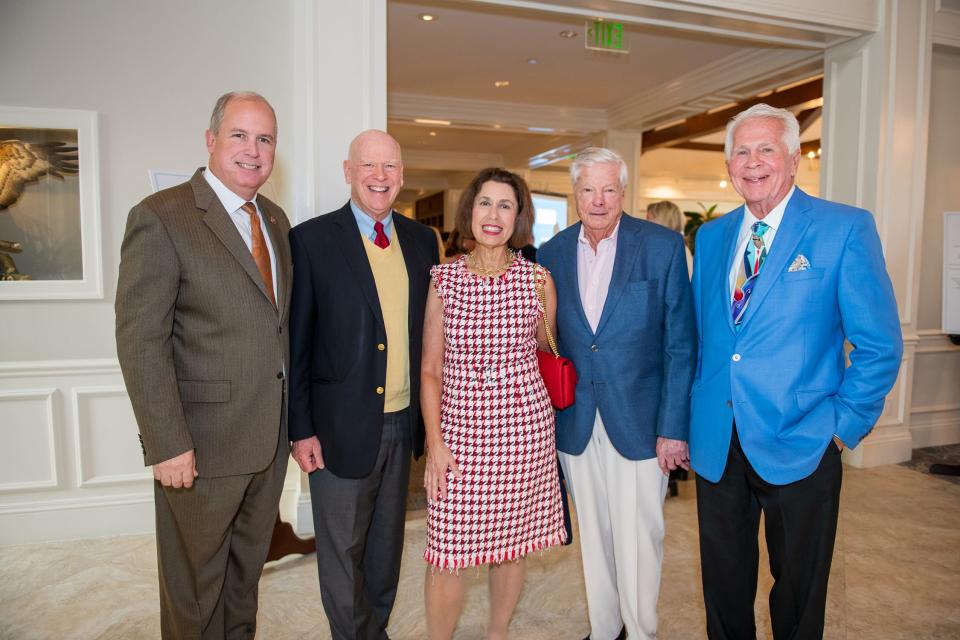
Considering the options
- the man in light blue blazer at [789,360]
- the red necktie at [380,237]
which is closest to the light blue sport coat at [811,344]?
the man in light blue blazer at [789,360]

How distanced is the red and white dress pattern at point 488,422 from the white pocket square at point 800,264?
789mm

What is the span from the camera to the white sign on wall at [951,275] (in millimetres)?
4777

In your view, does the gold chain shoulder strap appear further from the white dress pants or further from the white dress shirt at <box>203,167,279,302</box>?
the white dress shirt at <box>203,167,279,302</box>

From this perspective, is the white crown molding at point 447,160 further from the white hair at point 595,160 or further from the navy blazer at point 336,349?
the navy blazer at point 336,349

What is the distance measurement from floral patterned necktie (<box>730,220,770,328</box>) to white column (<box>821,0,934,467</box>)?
3.42 metres

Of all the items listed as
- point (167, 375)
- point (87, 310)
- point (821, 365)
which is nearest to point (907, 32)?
point (821, 365)

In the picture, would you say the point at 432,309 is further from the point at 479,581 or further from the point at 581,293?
the point at 479,581

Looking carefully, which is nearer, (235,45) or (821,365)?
(821,365)

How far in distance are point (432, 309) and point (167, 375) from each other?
2.74 ft

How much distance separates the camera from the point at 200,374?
180cm

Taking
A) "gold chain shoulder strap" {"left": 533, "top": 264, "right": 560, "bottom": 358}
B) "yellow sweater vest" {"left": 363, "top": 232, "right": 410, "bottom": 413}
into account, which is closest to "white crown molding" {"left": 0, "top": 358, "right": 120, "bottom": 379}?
"yellow sweater vest" {"left": 363, "top": 232, "right": 410, "bottom": 413}

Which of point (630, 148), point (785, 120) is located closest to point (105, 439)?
point (785, 120)

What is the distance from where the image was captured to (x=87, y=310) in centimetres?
345

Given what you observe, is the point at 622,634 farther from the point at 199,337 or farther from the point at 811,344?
the point at 199,337
